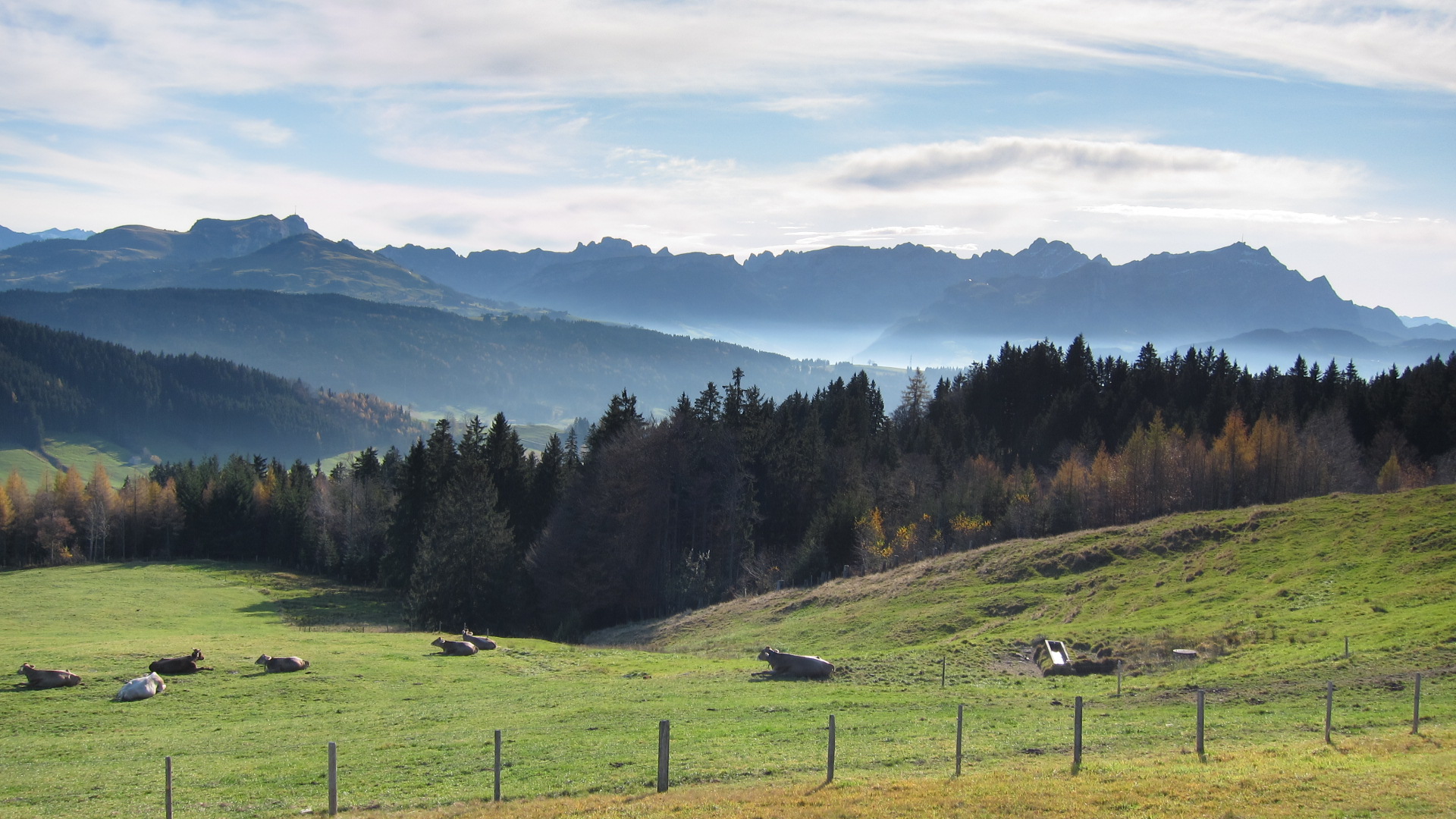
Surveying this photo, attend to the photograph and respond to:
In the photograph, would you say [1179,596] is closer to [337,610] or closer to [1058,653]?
[1058,653]

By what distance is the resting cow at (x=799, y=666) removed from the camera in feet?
113

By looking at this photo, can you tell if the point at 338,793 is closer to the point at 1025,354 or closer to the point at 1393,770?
the point at 1393,770

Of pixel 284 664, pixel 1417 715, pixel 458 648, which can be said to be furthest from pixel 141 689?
pixel 1417 715

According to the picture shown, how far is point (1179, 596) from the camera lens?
152 feet

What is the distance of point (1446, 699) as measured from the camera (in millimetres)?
23672

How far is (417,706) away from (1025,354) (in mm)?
109120

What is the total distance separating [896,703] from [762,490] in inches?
2356

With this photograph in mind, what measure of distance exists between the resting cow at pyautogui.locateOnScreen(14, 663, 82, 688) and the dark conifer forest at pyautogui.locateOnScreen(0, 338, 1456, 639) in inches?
1385

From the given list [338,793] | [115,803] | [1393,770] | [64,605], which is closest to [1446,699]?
[1393,770]

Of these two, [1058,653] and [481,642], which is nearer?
[1058,653]

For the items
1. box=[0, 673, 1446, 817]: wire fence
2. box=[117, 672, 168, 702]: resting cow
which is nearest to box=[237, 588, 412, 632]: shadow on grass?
box=[117, 672, 168, 702]: resting cow

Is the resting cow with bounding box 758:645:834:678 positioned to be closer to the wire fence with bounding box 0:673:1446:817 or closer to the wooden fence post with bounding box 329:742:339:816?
the wire fence with bounding box 0:673:1446:817

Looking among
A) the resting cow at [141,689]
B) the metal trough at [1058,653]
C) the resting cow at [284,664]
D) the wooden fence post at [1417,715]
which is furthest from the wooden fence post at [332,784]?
the metal trough at [1058,653]

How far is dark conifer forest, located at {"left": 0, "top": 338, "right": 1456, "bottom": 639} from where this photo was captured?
7569 cm
